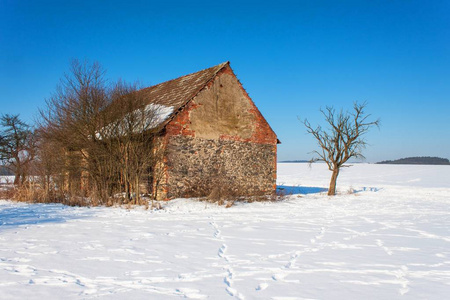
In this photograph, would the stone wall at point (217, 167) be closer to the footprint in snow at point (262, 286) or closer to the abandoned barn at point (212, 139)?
the abandoned barn at point (212, 139)

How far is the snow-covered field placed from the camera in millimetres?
4016

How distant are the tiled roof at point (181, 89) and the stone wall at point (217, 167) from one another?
6.21 ft

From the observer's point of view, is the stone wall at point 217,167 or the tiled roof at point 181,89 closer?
the stone wall at point 217,167

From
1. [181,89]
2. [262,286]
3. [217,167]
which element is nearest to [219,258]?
[262,286]

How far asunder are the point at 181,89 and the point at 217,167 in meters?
4.39

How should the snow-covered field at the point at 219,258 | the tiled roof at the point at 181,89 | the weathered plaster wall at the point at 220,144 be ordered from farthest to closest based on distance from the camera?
1. the tiled roof at the point at 181,89
2. the weathered plaster wall at the point at 220,144
3. the snow-covered field at the point at 219,258

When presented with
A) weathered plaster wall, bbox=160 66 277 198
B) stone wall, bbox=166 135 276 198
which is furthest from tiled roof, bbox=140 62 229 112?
stone wall, bbox=166 135 276 198

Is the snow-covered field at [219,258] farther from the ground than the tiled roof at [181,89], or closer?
closer

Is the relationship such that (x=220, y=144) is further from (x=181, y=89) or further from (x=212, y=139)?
(x=181, y=89)

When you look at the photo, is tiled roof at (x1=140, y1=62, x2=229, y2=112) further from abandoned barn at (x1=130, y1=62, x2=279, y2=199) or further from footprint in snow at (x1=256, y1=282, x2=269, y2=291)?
footprint in snow at (x1=256, y1=282, x2=269, y2=291)

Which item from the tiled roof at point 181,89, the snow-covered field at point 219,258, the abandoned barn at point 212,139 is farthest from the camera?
the tiled roof at point 181,89

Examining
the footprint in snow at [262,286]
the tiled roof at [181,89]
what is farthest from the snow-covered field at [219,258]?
the tiled roof at [181,89]

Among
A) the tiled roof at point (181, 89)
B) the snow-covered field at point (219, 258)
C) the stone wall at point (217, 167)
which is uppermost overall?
the tiled roof at point (181, 89)

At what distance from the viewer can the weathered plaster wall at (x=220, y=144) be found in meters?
14.3
